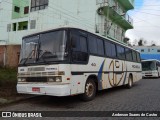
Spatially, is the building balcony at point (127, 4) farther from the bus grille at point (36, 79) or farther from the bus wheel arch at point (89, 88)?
the bus grille at point (36, 79)

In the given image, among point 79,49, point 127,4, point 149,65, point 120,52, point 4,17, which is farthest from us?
point 4,17

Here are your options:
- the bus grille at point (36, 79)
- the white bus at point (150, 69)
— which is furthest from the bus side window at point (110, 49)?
the white bus at point (150, 69)

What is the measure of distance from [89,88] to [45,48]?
8.35 ft

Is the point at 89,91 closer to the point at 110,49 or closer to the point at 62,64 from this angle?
Result: the point at 62,64

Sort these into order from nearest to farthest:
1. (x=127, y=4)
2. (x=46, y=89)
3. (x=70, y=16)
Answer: (x=46, y=89), (x=70, y=16), (x=127, y=4)

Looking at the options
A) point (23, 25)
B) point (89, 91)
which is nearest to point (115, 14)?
point (23, 25)

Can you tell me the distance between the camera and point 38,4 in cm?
3653

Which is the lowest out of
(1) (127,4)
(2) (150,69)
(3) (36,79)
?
(3) (36,79)

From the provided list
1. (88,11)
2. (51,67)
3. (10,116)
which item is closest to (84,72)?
(51,67)

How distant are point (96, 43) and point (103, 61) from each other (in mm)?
997

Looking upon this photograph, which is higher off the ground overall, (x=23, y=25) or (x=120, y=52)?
(x=23, y=25)

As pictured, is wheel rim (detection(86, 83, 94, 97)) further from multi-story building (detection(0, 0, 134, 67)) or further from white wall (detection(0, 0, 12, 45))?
white wall (detection(0, 0, 12, 45))

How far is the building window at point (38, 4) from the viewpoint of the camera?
1401 inches

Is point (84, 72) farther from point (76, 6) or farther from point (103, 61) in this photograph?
point (76, 6)
